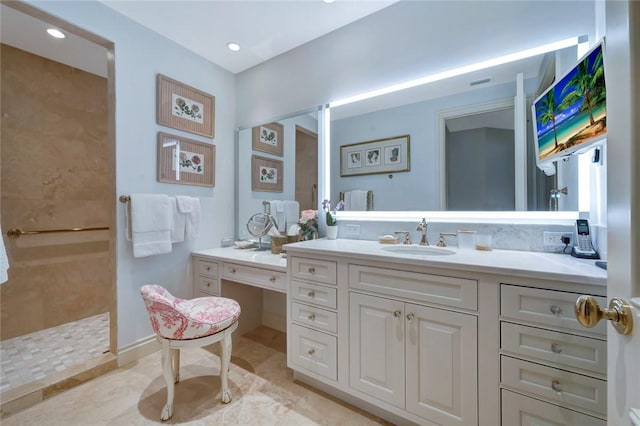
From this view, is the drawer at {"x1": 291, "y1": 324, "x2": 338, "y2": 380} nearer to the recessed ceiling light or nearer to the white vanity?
the white vanity

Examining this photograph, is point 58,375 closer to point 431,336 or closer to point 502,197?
point 431,336

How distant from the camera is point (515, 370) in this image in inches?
42.5

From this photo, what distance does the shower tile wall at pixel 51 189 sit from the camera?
2260 millimetres

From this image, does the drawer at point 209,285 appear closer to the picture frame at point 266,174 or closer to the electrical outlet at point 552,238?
the picture frame at point 266,174

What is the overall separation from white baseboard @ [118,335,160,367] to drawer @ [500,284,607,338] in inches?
91.9

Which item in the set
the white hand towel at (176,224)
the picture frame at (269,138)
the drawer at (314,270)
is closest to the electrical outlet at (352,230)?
the drawer at (314,270)

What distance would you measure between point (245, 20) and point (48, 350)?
9.74 ft

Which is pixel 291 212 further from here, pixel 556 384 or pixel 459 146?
pixel 556 384

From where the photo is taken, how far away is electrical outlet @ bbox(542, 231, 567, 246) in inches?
56.6

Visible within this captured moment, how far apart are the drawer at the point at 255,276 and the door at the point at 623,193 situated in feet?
5.12

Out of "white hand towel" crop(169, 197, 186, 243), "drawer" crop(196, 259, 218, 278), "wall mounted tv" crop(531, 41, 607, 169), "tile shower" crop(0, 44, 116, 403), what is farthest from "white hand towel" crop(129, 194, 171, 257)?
"wall mounted tv" crop(531, 41, 607, 169)

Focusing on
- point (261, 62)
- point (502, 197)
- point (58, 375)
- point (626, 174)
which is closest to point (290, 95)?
point (261, 62)

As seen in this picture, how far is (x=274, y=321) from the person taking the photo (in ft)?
8.46

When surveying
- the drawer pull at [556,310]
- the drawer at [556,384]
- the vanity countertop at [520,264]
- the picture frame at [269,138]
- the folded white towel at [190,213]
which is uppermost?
the picture frame at [269,138]
